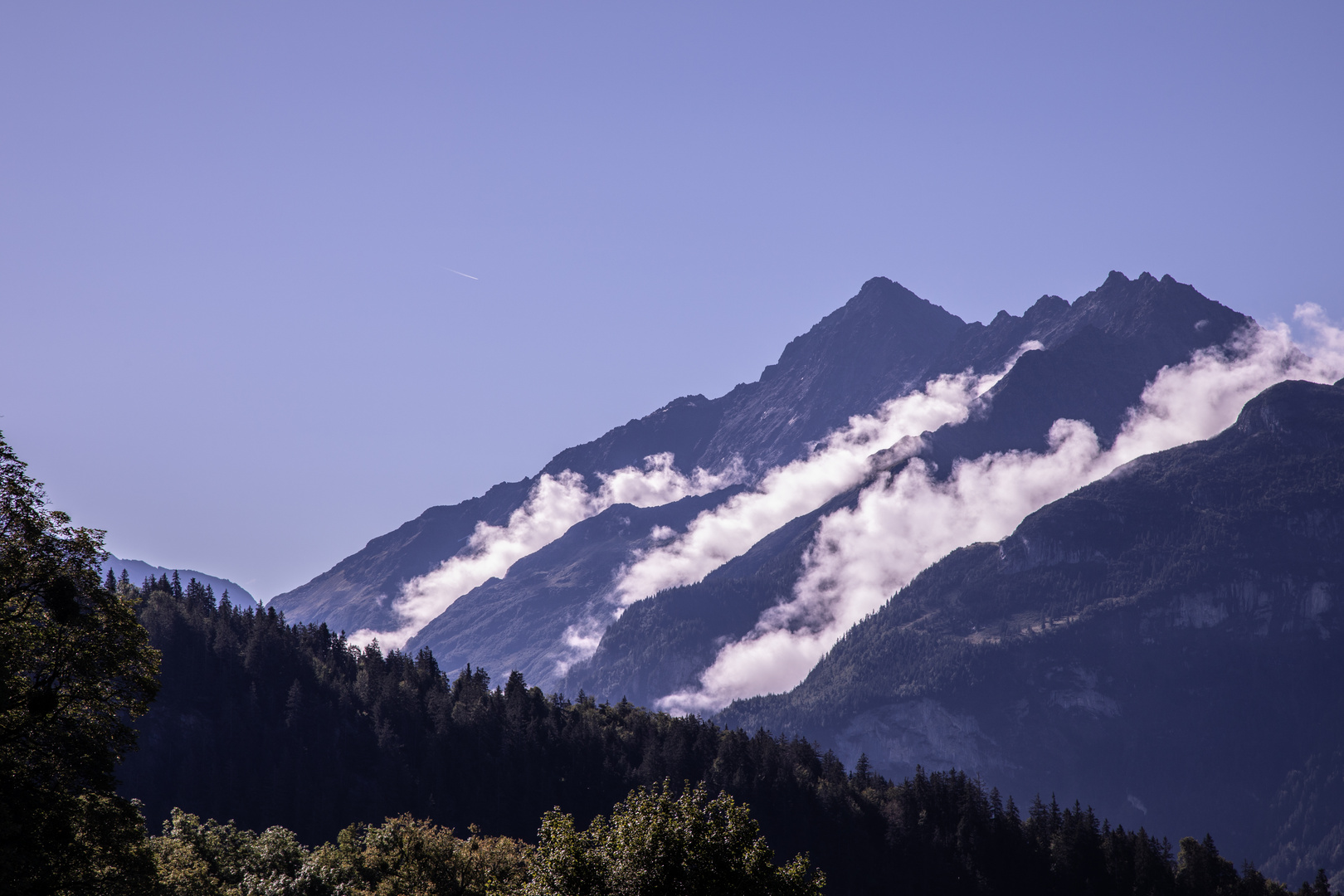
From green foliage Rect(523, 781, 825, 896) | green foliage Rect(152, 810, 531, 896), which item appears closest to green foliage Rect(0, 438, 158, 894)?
green foliage Rect(523, 781, 825, 896)

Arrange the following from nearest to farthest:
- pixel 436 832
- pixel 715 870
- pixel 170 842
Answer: pixel 715 870, pixel 170 842, pixel 436 832

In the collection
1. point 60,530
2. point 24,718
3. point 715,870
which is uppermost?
point 60,530

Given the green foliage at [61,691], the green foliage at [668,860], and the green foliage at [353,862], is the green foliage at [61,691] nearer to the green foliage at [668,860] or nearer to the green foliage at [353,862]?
the green foliage at [668,860]

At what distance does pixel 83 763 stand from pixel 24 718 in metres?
2.62

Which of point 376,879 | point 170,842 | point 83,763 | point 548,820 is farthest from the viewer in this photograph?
point 376,879

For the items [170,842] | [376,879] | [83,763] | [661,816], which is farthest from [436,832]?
[83,763]

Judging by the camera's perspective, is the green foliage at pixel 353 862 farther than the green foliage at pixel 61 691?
Yes

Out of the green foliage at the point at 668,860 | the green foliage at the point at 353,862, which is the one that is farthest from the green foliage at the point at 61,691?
the green foliage at the point at 353,862

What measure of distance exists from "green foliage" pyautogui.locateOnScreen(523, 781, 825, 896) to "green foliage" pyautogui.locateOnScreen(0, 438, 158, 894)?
16.8 m

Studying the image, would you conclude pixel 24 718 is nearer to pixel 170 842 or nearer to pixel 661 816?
pixel 661 816

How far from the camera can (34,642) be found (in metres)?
40.2

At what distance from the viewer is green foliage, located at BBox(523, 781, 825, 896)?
47.6 m

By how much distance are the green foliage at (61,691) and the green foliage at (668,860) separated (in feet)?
55.2

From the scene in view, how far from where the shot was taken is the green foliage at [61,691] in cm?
3956
